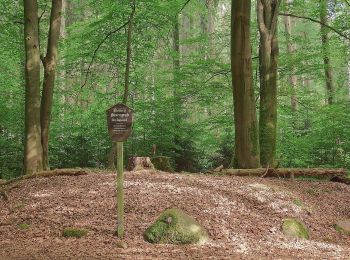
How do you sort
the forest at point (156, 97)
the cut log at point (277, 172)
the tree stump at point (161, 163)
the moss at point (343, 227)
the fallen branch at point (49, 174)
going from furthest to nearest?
the forest at point (156, 97)
the tree stump at point (161, 163)
the cut log at point (277, 172)
the fallen branch at point (49, 174)
the moss at point (343, 227)

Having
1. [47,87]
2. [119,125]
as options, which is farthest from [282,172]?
[47,87]

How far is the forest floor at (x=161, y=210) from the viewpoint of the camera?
480 cm

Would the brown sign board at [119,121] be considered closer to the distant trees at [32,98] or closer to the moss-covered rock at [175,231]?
the moss-covered rock at [175,231]

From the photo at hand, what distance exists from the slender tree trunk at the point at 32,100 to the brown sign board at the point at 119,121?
4015mm

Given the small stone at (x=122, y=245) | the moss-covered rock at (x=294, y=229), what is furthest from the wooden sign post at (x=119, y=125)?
the moss-covered rock at (x=294, y=229)

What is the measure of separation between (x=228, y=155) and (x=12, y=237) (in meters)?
10.1

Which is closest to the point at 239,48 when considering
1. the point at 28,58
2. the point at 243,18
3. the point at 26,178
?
the point at 243,18

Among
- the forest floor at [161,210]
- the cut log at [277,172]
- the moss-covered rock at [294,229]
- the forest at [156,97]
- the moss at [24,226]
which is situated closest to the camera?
the forest floor at [161,210]

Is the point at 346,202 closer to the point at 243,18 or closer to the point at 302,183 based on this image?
the point at 302,183

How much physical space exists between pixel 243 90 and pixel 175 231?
4.67 m

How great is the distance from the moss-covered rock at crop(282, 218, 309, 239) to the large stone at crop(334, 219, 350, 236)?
73 centimetres

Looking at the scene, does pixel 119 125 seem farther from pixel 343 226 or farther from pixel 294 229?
pixel 343 226

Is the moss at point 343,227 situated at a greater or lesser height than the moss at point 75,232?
lesser

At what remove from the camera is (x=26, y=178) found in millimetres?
8227
